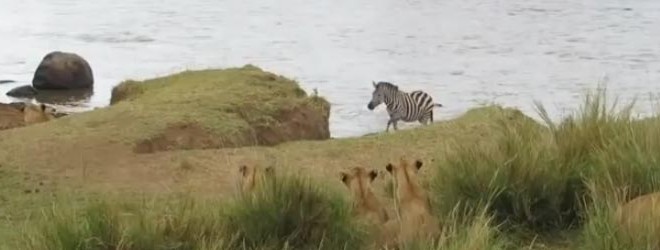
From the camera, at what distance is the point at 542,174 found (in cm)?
716

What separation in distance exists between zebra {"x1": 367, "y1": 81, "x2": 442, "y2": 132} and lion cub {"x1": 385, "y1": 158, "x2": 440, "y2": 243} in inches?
544

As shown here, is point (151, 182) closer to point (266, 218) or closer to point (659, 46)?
point (266, 218)

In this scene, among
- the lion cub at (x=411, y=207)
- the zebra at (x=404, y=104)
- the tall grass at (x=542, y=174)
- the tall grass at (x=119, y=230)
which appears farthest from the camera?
the zebra at (x=404, y=104)

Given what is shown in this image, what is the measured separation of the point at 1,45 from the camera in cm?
3759

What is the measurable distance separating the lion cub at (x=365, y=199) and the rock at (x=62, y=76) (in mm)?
21401

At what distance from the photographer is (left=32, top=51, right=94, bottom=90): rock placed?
91.0 ft

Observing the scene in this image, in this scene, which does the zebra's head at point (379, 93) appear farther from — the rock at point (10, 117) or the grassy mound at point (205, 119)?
the rock at point (10, 117)

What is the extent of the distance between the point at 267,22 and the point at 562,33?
11.0 m

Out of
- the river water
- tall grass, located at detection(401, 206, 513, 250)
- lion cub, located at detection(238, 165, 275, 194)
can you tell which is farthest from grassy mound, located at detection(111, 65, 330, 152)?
tall grass, located at detection(401, 206, 513, 250)

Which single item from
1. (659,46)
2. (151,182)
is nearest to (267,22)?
(659,46)

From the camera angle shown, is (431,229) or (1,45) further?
(1,45)

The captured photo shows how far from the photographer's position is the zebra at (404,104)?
21.2m

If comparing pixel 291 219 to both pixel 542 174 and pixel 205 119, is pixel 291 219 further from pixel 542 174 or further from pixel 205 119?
pixel 205 119

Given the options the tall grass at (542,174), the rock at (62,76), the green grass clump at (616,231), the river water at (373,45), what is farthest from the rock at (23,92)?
the green grass clump at (616,231)
